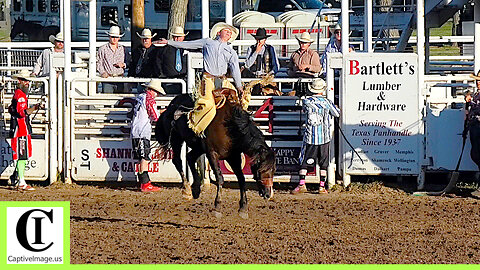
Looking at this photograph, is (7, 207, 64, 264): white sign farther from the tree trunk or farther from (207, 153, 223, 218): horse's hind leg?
the tree trunk

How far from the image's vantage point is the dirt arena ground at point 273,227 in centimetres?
965

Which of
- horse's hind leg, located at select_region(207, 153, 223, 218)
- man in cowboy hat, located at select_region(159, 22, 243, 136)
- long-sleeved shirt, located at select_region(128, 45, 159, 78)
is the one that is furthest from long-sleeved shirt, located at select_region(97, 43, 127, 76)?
horse's hind leg, located at select_region(207, 153, 223, 218)

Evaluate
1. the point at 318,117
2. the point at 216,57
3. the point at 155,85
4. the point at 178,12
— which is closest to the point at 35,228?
the point at 216,57

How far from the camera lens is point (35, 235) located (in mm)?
8711

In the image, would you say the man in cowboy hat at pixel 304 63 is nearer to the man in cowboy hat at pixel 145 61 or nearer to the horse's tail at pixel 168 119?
the man in cowboy hat at pixel 145 61

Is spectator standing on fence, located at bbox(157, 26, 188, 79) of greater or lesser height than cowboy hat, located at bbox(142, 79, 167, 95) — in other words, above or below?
above

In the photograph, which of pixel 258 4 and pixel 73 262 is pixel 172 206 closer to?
pixel 73 262

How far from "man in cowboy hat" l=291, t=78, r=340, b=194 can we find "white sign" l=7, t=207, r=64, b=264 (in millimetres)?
5854

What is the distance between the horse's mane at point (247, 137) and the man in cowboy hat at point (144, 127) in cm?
311

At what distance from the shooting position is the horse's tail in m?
12.3

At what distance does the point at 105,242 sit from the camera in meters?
10.3

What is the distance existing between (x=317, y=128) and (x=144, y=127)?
2341 mm

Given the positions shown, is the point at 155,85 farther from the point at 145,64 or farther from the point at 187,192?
the point at 187,192

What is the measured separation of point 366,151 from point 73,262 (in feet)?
21.0
